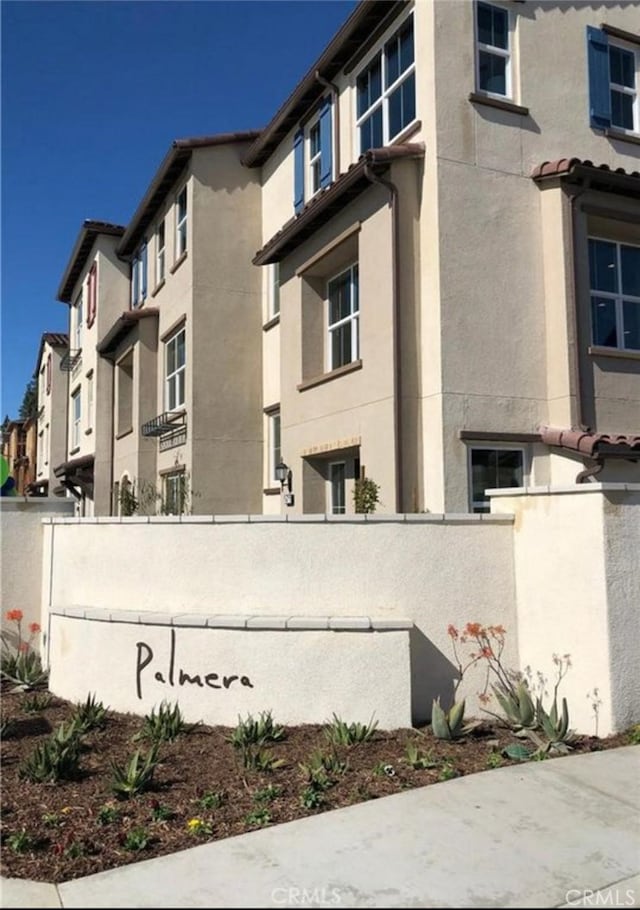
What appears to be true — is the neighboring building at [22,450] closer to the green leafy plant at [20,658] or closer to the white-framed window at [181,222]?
the white-framed window at [181,222]

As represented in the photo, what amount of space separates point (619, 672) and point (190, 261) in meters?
12.2

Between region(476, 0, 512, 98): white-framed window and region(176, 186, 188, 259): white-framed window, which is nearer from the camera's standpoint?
region(476, 0, 512, 98): white-framed window

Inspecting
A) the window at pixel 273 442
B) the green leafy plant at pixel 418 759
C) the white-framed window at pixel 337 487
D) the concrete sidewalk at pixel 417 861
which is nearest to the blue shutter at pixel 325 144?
the window at pixel 273 442

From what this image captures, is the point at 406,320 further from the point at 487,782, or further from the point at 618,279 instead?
the point at 487,782

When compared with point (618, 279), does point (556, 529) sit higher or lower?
lower

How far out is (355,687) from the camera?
22.5ft

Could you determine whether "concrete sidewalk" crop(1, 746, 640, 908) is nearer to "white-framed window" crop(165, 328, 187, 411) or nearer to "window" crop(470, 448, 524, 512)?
"window" crop(470, 448, 524, 512)

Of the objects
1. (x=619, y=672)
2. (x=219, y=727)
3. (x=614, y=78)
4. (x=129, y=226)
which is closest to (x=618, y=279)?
(x=614, y=78)

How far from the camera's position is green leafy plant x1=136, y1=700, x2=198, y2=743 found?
Result: 6.66 m

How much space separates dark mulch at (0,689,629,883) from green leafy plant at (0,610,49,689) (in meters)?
1.48

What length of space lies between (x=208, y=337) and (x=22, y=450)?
39144mm

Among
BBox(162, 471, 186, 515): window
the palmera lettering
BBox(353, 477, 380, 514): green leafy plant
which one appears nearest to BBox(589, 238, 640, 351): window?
BBox(353, 477, 380, 514): green leafy plant

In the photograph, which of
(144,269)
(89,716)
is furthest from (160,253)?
(89,716)

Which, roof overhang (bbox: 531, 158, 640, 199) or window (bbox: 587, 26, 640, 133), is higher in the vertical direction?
window (bbox: 587, 26, 640, 133)
